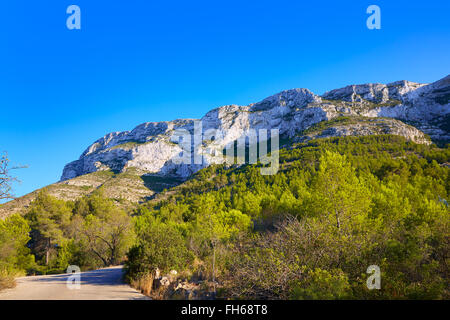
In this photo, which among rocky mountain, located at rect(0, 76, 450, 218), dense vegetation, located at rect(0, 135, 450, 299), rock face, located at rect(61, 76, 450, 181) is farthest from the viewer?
rock face, located at rect(61, 76, 450, 181)

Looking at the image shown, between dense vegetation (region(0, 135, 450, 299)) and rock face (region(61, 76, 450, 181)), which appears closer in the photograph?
dense vegetation (region(0, 135, 450, 299))

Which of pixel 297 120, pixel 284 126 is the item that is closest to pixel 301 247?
pixel 297 120

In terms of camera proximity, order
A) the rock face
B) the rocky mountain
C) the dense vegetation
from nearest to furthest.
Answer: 1. the dense vegetation
2. the rocky mountain
3. the rock face

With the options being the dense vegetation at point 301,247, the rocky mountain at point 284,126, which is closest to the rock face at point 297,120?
the rocky mountain at point 284,126

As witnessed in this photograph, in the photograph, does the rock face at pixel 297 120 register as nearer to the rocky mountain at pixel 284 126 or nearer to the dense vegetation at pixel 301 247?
the rocky mountain at pixel 284 126

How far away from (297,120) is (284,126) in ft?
40.2

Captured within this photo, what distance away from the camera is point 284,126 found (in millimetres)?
157250

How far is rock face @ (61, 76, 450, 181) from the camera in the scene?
128 m

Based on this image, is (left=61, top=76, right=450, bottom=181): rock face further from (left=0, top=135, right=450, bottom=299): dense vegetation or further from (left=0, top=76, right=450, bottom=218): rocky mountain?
(left=0, top=135, right=450, bottom=299): dense vegetation

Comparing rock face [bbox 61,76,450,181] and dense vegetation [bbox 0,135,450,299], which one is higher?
rock face [bbox 61,76,450,181]

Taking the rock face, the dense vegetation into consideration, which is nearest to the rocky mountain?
the rock face

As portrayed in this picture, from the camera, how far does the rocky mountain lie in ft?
362

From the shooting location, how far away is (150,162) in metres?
152
